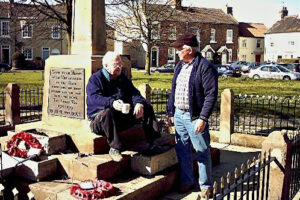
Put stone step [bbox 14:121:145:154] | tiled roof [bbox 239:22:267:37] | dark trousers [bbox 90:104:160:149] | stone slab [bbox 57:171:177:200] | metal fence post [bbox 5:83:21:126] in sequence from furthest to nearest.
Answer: tiled roof [bbox 239:22:267:37]
metal fence post [bbox 5:83:21:126]
stone step [bbox 14:121:145:154]
dark trousers [bbox 90:104:160:149]
stone slab [bbox 57:171:177:200]

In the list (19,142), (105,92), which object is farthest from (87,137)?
(19,142)

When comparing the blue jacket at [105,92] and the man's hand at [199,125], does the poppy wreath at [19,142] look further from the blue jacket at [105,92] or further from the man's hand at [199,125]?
the man's hand at [199,125]

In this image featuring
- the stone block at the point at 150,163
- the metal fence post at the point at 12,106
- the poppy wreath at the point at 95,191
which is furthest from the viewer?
the metal fence post at the point at 12,106

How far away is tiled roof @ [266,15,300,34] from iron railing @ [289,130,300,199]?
5705 cm

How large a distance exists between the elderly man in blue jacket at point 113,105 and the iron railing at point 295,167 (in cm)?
189

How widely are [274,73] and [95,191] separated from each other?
96.0 ft

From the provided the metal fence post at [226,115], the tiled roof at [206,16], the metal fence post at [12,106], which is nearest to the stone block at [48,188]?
the metal fence post at [226,115]

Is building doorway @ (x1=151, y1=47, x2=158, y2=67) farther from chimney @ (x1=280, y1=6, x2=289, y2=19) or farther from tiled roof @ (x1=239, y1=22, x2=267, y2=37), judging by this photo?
chimney @ (x1=280, y1=6, x2=289, y2=19)

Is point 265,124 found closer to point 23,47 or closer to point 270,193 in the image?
point 270,193

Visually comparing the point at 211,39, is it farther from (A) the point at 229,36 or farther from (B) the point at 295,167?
(B) the point at 295,167

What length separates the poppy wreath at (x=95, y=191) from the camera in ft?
15.1

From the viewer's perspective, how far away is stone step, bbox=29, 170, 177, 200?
4.83 metres

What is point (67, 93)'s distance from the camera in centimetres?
659

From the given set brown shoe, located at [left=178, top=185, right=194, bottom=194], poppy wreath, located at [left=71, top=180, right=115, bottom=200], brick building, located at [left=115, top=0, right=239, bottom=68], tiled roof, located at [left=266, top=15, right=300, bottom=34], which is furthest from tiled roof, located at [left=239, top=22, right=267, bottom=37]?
poppy wreath, located at [left=71, top=180, right=115, bottom=200]
